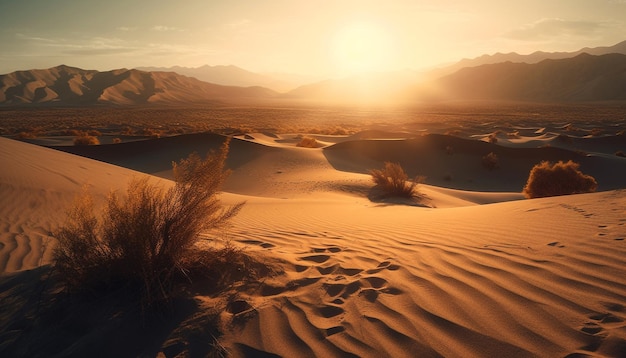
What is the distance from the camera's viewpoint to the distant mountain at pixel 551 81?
10631 cm

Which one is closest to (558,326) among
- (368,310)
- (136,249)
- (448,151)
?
(368,310)

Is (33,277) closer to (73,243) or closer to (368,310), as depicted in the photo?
(73,243)

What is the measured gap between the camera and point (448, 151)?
73.8ft

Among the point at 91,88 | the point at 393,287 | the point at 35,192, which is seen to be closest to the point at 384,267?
the point at 393,287

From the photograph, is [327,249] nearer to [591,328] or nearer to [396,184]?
[591,328]

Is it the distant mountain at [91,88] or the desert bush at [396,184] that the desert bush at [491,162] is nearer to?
the desert bush at [396,184]

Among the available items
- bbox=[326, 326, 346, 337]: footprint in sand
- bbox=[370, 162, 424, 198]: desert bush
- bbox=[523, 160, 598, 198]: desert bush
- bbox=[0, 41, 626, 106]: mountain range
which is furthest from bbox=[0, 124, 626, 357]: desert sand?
bbox=[0, 41, 626, 106]: mountain range

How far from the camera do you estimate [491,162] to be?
20.7 m

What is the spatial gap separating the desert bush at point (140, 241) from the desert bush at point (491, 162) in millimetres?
19643

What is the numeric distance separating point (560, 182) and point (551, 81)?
132m

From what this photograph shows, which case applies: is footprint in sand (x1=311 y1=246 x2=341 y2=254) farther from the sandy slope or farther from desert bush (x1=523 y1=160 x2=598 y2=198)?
desert bush (x1=523 y1=160 x2=598 y2=198)

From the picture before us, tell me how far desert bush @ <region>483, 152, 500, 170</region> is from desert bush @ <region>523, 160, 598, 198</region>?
9091mm

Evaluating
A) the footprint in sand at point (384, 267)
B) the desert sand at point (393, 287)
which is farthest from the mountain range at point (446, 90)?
the footprint in sand at point (384, 267)

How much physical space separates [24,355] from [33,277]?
1303mm
